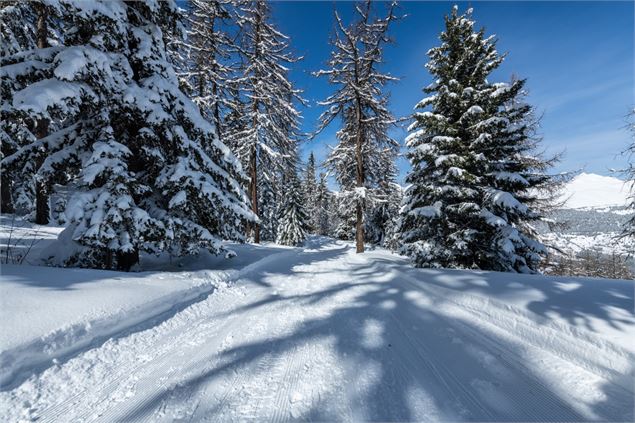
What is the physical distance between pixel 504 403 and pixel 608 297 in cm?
307

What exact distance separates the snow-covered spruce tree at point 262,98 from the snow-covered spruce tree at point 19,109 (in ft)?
28.5

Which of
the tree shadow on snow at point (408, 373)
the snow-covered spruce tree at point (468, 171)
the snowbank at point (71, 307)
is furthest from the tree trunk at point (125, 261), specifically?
the snow-covered spruce tree at point (468, 171)

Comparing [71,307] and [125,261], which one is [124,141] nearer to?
[125,261]

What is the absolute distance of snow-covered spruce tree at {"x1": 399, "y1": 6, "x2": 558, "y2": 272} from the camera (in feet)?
28.5

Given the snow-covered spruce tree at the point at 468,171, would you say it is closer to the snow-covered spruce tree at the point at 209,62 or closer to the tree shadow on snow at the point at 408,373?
the tree shadow on snow at the point at 408,373

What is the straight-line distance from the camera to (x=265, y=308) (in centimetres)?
513

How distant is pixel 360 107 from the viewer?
49.1 feet

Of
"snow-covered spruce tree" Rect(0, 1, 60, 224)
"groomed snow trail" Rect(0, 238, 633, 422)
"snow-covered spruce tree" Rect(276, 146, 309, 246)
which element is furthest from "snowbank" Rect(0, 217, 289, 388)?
"snow-covered spruce tree" Rect(276, 146, 309, 246)

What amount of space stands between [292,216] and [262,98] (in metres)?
15.8

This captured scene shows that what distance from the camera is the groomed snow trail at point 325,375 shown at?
235 centimetres

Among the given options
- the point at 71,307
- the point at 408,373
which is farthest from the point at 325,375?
the point at 71,307

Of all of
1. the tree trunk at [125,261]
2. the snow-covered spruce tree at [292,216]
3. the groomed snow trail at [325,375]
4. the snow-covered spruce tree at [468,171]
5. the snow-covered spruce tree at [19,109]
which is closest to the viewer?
the groomed snow trail at [325,375]

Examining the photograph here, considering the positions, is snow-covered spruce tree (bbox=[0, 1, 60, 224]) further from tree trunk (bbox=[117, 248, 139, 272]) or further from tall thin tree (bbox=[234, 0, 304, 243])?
tall thin tree (bbox=[234, 0, 304, 243])

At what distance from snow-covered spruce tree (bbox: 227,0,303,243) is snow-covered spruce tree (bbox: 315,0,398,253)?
11.1 feet
